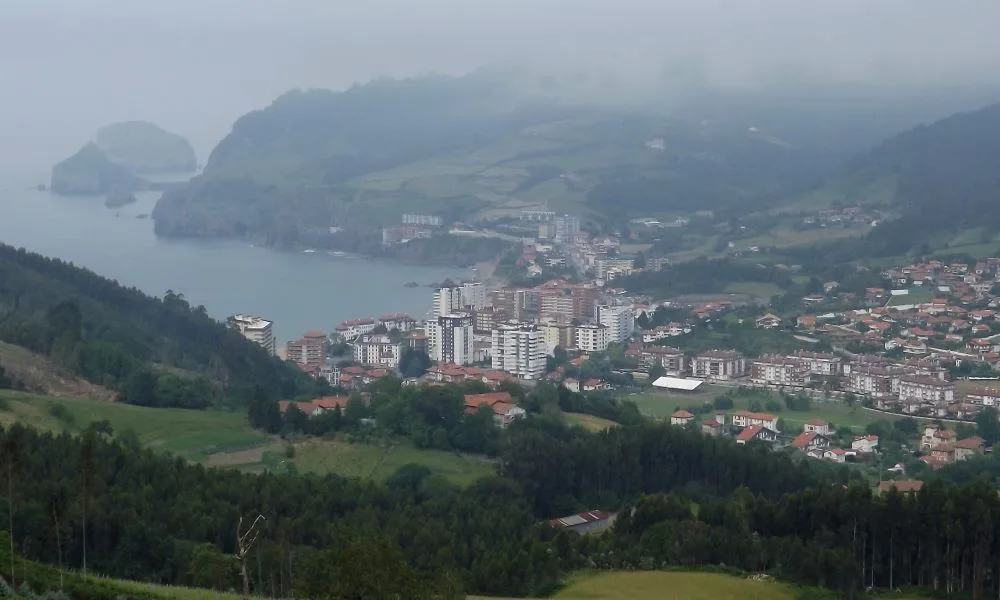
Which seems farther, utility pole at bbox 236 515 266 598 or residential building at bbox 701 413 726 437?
residential building at bbox 701 413 726 437

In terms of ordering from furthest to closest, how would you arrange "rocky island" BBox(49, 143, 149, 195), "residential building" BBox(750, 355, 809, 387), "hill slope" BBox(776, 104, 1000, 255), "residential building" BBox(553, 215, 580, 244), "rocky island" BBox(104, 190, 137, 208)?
"rocky island" BBox(49, 143, 149, 195)
"rocky island" BBox(104, 190, 137, 208)
"residential building" BBox(553, 215, 580, 244)
"hill slope" BBox(776, 104, 1000, 255)
"residential building" BBox(750, 355, 809, 387)

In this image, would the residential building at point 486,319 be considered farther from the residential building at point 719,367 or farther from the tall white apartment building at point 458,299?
the residential building at point 719,367

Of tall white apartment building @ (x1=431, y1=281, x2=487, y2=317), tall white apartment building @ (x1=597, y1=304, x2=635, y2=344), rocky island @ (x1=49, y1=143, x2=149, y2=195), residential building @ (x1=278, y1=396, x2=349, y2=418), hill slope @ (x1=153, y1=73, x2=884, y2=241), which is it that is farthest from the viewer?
rocky island @ (x1=49, y1=143, x2=149, y2=195)

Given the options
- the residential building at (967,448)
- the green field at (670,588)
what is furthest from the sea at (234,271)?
the green field at (670,588)

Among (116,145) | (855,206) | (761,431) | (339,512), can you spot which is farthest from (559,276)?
(116,145)

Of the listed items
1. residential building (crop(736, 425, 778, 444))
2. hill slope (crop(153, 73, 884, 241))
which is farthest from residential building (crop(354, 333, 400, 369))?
hill slope (crop(153, 73, 884, 241))

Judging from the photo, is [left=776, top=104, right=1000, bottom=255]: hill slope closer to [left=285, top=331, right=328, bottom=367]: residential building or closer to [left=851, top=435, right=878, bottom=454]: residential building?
[left=285, top=331, right=328, bottom=367]: residential building

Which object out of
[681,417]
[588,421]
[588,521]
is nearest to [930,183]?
[681,417]
